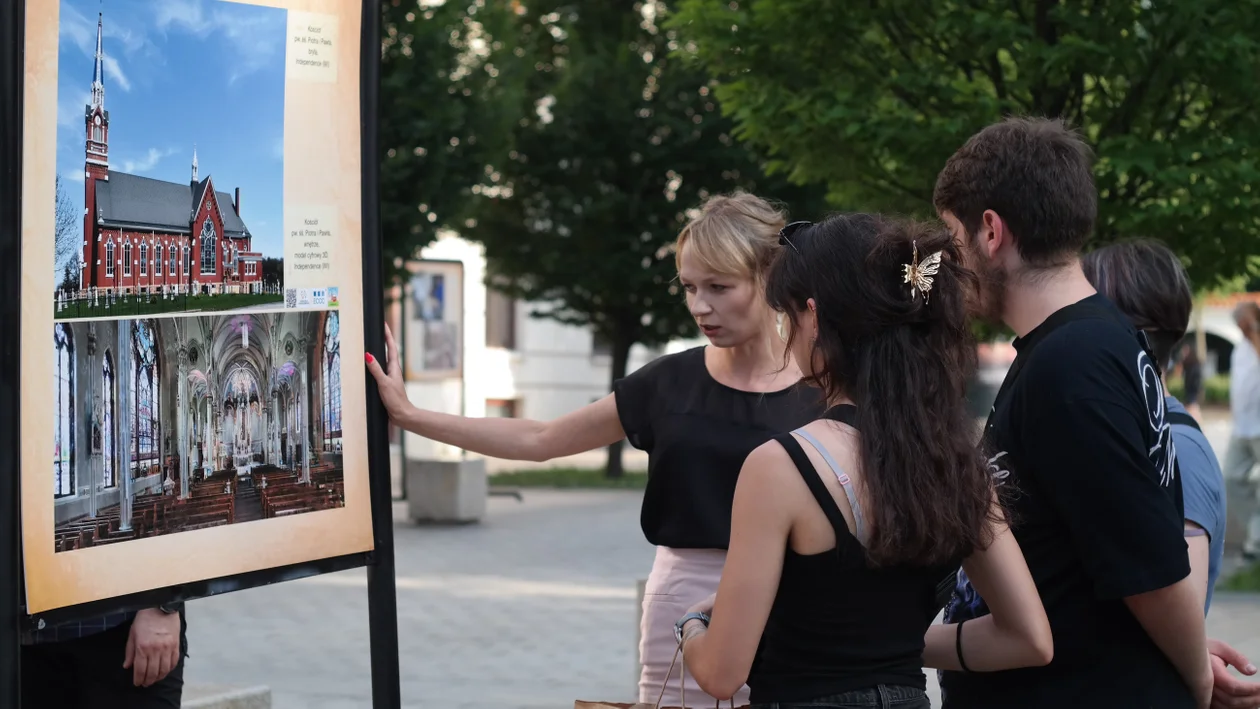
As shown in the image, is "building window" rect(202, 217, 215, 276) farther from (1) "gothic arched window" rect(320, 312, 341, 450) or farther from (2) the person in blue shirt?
(2) the person in blue shirt

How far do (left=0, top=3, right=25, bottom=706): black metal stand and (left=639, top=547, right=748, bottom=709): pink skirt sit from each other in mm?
1651

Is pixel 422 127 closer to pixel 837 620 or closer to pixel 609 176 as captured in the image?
pixel 609 176

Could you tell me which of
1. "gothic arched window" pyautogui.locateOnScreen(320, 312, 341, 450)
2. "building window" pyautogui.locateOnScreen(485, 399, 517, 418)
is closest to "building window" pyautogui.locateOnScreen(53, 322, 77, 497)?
"gothic arched window" pyautogui.locateOnScreen(320, 312, 341, 450)

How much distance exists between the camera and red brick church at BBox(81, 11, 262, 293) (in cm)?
235

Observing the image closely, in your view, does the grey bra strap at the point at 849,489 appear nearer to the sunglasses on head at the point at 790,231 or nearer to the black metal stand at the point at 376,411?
the sunglasses on head at the point at 790,231

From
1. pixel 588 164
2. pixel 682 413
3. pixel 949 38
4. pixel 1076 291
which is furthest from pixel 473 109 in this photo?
pixel 1076 291

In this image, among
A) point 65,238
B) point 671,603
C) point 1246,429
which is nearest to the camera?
point 65,238

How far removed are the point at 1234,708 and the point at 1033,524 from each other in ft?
1.81

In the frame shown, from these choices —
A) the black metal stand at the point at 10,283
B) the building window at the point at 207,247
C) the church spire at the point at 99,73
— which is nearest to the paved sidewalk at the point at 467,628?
the building window at the point at 207,247

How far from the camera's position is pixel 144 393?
96.7 inches

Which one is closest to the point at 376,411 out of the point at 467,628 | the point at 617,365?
the point at 467,628

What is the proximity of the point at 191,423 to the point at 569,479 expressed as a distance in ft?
56.4

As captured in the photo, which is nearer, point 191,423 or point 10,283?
point 10,283

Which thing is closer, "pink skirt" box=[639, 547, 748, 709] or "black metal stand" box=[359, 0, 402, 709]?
"black metal stand" box=[359, 0, 402, 709]
